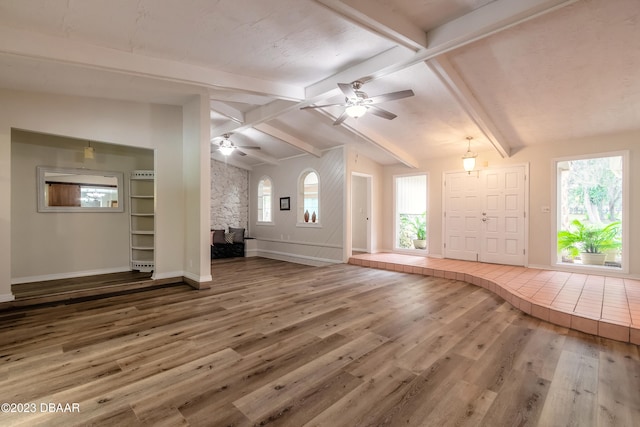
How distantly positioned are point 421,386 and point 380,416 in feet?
1.46

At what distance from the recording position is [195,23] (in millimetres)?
2797

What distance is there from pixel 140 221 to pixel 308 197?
4089mm

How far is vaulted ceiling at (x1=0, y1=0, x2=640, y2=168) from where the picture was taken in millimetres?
2619

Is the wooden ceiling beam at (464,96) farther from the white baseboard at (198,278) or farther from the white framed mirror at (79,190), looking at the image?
the white framed mirror at (79,190)

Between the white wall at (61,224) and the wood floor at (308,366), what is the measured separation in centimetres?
141

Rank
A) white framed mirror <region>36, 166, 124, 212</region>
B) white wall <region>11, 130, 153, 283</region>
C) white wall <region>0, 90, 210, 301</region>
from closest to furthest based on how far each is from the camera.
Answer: white wall <region>0, 90, 210, 301</region>
white wall <region>11, 130, 153, 283</region>
white framed mirror <region>36, 166, 124, 212</region>

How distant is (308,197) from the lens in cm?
812

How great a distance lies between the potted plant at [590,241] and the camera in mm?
5465

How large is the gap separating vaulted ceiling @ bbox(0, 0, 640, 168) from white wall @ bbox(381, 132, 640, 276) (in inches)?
9.3

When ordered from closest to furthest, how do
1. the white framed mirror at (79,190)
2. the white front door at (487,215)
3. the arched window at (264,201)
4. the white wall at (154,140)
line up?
the white wall at (154,140), the white framed mirror at (79,190), the white front door at (487,215), the arched window at (264,201)

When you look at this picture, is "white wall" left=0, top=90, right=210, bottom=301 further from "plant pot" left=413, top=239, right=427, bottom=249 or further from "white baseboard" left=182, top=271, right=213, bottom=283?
"plant pot" left=413, top=239, right=427, bottom=249

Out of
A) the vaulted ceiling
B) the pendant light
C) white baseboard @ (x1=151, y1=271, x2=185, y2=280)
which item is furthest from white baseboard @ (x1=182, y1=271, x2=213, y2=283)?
the vaulted ceiling

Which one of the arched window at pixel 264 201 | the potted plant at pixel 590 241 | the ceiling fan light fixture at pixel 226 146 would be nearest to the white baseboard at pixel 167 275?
the ceiling fan light fixture at pixel 226 146

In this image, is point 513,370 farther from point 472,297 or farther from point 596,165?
point 596,165
